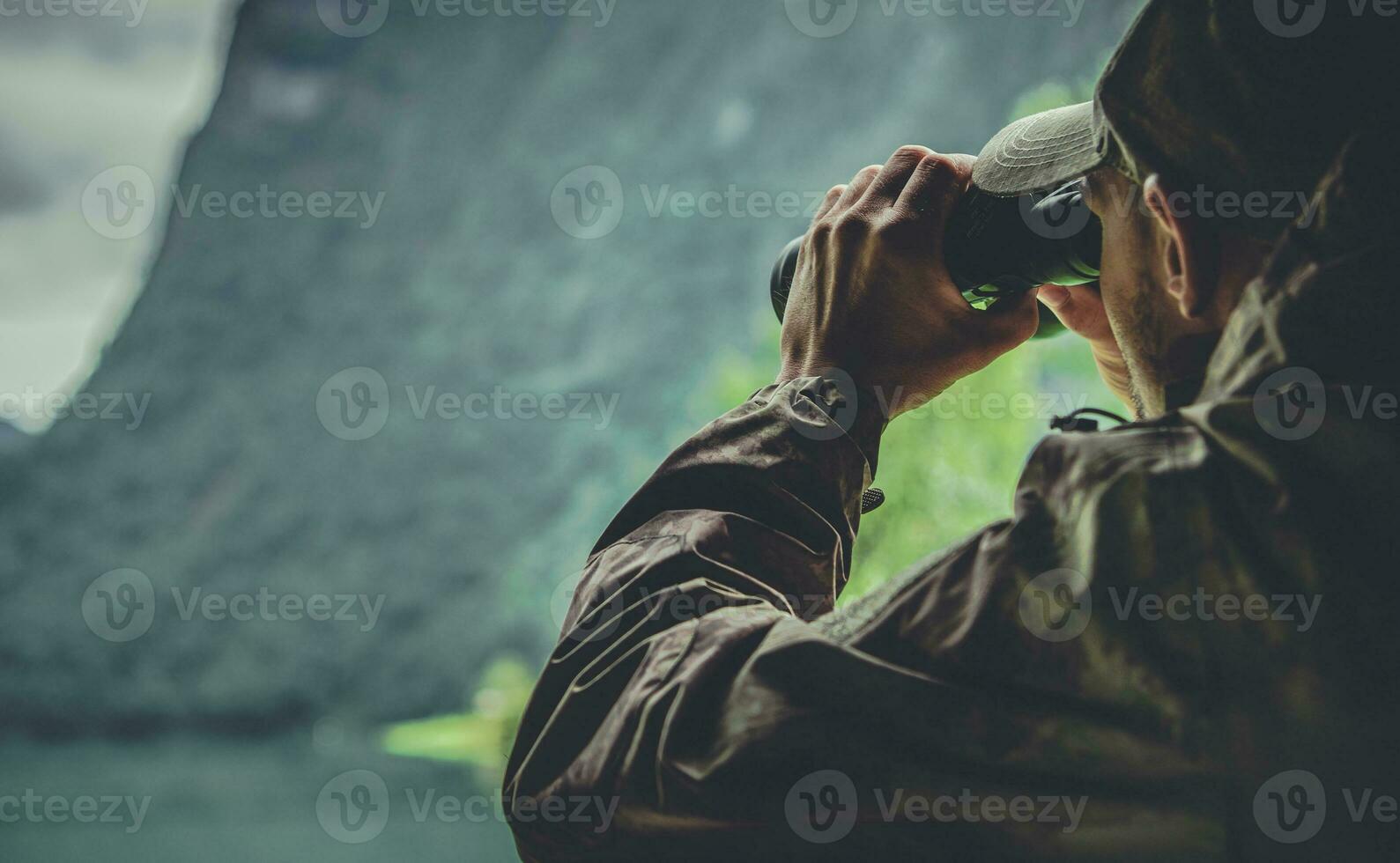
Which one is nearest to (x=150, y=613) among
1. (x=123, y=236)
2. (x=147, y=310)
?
(x=147, y=310)

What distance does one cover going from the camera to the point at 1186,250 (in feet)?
1.20

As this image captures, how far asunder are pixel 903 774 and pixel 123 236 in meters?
11.2

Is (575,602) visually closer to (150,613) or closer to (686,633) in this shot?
(686,633)

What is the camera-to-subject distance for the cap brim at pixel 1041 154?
17.7 inches

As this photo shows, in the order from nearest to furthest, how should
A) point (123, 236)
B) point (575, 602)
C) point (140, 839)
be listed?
point (575, 602), point (140, 839), point (123, 236)

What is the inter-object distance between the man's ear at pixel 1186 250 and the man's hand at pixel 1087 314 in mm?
193

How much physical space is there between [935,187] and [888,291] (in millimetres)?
65

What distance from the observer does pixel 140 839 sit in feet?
18.2

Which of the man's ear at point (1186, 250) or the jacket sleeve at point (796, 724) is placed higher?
the man's ear at point (1186, 250)

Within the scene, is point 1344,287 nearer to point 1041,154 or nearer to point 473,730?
point 1041,154

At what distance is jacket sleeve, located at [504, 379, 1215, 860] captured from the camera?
31 centimetres

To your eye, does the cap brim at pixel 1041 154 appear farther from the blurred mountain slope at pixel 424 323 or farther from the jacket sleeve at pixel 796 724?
the blurred mountain slope at pixel 424 323

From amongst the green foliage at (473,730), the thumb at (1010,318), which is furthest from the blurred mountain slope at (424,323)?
the thumb at (1010,318)

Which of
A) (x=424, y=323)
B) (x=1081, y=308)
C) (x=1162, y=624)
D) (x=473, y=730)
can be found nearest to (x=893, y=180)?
(x=1081, y=308)
